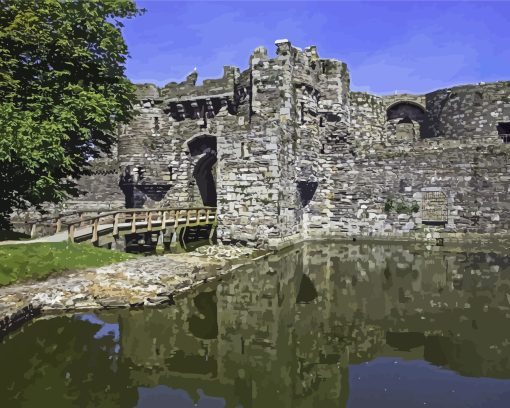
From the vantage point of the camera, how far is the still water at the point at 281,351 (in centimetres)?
586

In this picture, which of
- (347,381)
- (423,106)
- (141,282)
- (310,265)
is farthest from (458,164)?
(347,381)

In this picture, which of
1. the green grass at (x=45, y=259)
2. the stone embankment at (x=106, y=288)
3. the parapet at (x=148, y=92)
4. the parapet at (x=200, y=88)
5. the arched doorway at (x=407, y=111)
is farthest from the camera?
the arched doorway at (x=407, y=111)

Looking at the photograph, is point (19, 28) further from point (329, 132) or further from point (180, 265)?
point (329, 132)

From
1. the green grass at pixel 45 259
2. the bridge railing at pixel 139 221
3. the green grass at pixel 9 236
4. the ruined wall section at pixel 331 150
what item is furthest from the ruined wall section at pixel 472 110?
the green grass at pixel 9 236

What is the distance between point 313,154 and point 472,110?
10904mm

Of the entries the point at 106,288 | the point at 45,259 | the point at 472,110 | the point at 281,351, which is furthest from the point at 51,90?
the point at 472,110

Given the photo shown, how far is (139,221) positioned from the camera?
22.7 meters

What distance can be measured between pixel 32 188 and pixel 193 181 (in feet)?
36.3

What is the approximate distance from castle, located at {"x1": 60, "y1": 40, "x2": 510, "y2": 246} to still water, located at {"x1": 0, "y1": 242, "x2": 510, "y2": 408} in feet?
28.4

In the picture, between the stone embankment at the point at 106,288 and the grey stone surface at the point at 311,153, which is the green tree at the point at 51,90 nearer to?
the stone embankment at the point at 106,288

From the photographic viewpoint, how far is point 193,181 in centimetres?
2634

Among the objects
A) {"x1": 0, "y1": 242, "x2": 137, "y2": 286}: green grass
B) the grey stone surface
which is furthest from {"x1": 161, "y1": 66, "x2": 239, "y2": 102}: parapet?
{"x1": 0, "y1": 242, "x2": 137, "y2": 286}: green grass

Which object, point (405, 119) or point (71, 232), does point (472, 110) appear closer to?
point (405, 119)

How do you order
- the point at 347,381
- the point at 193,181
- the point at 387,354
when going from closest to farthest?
the point at 347,381 < the point at 387,354 < the point at 193,181
